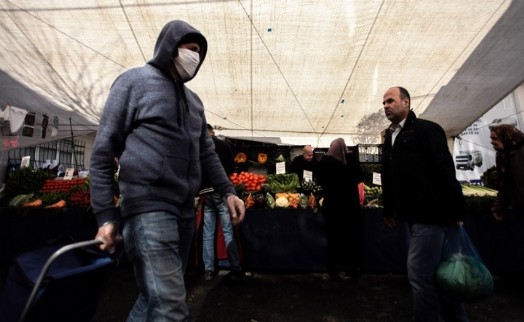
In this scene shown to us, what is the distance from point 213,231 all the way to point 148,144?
2.75 metres

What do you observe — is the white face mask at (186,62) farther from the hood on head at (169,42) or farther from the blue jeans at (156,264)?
the blue jeans at (156,264)

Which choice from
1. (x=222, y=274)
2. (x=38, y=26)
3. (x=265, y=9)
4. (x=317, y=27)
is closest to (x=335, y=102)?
(x=317, y=27)

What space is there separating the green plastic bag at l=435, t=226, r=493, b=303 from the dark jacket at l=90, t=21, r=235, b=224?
1770 millimetres

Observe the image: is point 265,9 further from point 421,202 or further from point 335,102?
point 421,202

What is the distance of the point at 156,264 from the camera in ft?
4.07

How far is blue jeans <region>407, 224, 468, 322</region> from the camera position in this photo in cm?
204

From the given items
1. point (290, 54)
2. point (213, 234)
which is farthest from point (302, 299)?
point (290, 54)

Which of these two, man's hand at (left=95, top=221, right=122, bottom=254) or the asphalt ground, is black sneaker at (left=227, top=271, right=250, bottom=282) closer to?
the asphalt ground

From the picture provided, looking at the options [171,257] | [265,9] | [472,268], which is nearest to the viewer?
[171,257]

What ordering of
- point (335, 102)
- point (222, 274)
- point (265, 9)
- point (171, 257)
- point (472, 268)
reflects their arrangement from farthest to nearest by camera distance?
point (335, 102), point (265, 9), point (222, 274), point (472, 268), point (171, 257)

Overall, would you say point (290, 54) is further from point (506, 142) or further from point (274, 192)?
point (506, 142)

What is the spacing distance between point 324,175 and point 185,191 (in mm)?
2984

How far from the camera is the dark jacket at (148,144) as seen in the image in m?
1.25

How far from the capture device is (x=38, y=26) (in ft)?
16.6
